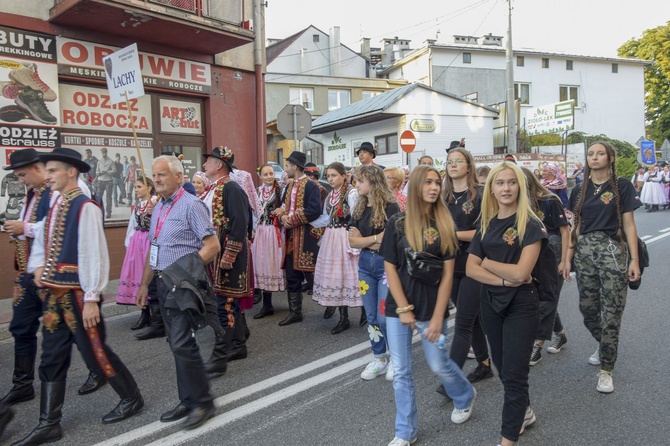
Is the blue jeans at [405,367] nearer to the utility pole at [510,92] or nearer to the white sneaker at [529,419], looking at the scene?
the white sneaker at [529,419]

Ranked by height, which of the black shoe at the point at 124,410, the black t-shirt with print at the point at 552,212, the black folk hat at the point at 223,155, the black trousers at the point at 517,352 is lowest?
the black shoe at the point at 124,410

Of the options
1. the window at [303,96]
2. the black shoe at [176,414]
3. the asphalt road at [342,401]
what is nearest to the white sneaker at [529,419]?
the asphalt road at [342,401]

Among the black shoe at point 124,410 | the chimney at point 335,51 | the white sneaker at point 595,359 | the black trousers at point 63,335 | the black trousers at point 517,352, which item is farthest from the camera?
the chimney at point 335,51

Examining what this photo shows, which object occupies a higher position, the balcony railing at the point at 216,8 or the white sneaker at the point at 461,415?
the balcony railing at the point at 216,8

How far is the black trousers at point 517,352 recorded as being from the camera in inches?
126

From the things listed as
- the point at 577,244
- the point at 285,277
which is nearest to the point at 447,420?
the point at 577,244

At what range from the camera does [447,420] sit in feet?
12.4

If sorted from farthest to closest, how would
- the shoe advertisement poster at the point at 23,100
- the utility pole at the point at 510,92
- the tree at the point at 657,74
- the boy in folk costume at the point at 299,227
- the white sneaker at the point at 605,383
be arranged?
the tree at the point at 657,74 → the utility pole at the point at 510,92 → the shoe advertisement poster at the point at 23,100 → the boy in folk costume at the point at 299,227 → the white sneaker at the point at 605,383

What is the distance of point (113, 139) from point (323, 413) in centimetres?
734

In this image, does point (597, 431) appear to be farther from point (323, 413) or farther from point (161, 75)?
point (161, 75)

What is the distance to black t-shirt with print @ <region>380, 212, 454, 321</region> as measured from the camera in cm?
332

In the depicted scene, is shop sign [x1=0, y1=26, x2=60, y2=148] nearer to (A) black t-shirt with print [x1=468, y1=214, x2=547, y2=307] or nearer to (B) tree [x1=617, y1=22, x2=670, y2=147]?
(A) black t-shirt with print [x1=468, y1=214, x2=547, y2=307]

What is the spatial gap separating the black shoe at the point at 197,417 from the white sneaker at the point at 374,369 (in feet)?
4.48

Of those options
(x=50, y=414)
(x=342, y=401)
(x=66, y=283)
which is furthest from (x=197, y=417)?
(x=66, y=283)
